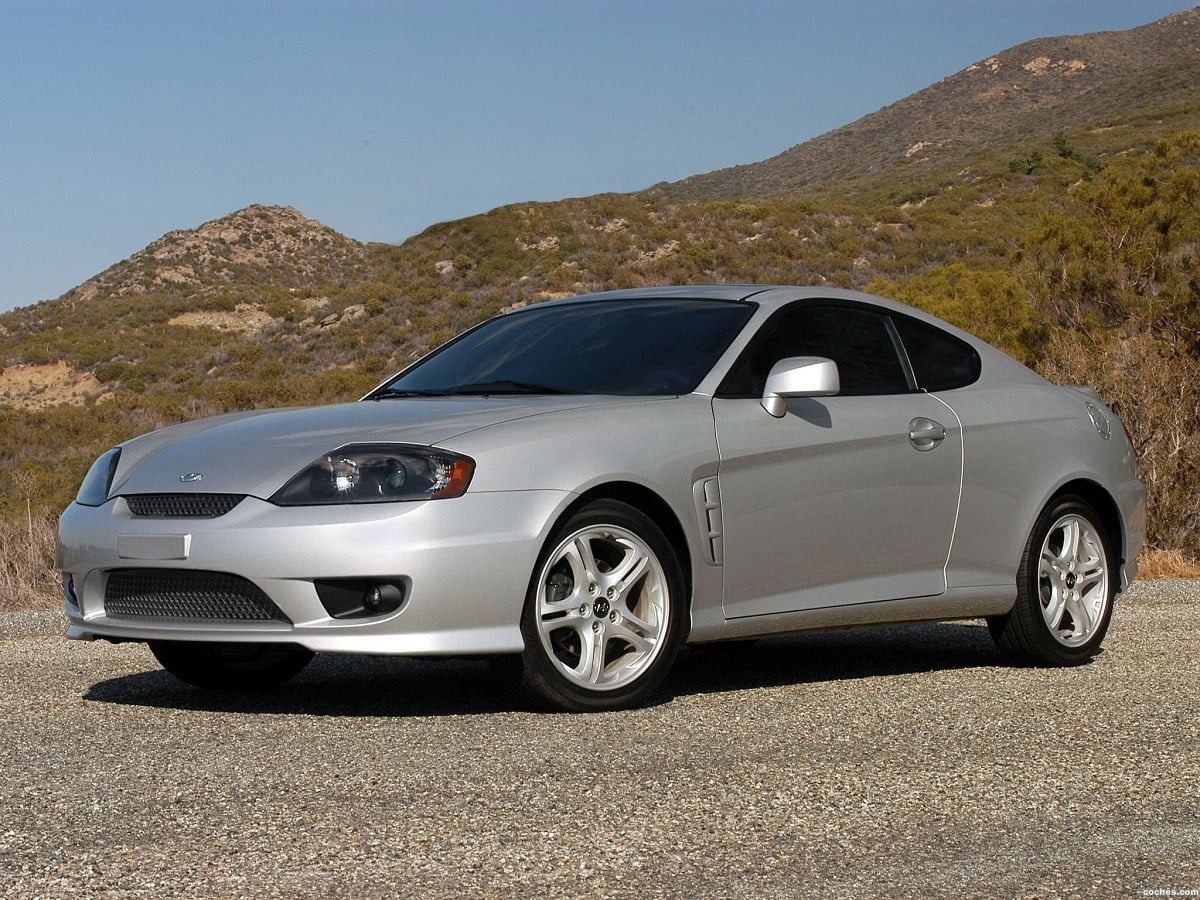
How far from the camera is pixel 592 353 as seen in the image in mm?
6156

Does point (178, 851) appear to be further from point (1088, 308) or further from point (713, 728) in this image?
point (1088, 308)

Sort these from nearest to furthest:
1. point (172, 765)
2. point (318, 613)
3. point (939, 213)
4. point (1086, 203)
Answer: point (172, 765)
point (318, 613)
point (1086, 203)
point (939, 213)

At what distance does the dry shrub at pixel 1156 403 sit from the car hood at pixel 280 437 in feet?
32.4

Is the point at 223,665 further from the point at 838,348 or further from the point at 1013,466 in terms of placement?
the point at 1013,466

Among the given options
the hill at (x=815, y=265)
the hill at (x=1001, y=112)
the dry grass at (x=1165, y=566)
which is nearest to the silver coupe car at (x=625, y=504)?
the dry grass at (x=1165, y=566)

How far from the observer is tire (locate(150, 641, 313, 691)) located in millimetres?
5953

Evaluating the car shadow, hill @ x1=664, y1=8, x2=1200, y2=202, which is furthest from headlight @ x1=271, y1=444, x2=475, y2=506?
hill @ x1=664, y1=8, x2=1200, y2=202

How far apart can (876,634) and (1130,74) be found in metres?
71.3

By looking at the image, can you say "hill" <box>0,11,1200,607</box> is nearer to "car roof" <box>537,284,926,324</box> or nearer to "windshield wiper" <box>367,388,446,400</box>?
"car roof" <box>537,284,926,324</box>

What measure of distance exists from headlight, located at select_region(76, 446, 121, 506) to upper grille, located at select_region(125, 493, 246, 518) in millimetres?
199

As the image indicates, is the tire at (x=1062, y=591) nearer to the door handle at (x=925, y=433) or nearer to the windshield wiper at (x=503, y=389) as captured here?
the door handle at (x=925, y=433)

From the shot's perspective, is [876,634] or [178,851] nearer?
[178,851]

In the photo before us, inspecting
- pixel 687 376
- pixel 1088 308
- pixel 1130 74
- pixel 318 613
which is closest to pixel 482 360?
pixel 687 376

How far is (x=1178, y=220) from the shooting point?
17.7 m
